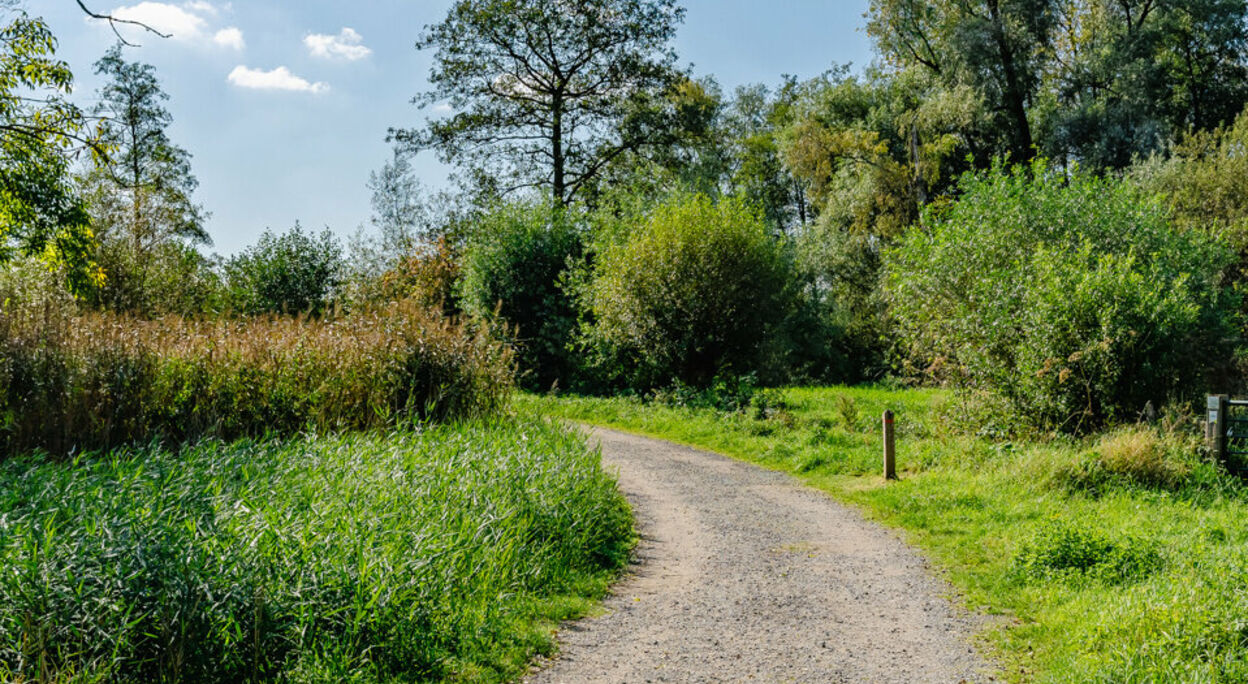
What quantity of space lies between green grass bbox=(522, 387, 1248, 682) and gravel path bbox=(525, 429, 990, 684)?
19.2 inches

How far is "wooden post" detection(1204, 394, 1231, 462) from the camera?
12.2 m

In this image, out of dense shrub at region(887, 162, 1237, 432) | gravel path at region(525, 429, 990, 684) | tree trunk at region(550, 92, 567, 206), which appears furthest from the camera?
tree trunk at region(550, 92, 567, 206)

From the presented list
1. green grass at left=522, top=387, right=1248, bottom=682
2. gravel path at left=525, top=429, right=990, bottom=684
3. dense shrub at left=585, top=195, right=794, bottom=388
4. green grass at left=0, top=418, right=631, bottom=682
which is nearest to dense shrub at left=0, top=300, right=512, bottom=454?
green grass at left=0, top=418, right=631, bottom=682

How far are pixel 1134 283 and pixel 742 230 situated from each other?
9.81 meters

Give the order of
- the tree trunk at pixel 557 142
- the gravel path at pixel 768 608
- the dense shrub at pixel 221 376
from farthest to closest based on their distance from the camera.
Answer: the tree trunk at pixel 557 142, the dense shrub at pixel 221 376, the gravel path at pixel 768 608

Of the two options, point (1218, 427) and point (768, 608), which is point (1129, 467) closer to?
point (1218, 427)

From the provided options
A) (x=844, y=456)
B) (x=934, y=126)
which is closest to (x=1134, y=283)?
(x=844, y=456)

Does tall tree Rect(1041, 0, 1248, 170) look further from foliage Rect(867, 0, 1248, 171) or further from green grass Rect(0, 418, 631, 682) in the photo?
green grass Rect(0, 418, 631, 682)

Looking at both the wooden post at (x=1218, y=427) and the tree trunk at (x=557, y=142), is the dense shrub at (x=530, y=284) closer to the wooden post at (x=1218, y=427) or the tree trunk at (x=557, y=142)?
the tree trunk at (x=557, y=142)

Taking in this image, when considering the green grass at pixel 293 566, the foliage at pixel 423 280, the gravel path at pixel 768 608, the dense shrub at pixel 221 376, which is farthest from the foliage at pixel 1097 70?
→ the green grass at pixel 293 566

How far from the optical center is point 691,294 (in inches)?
829

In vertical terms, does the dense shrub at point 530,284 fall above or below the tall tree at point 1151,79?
below

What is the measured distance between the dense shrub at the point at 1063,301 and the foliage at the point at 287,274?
23588 millimetres

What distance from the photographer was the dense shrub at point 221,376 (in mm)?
10156
